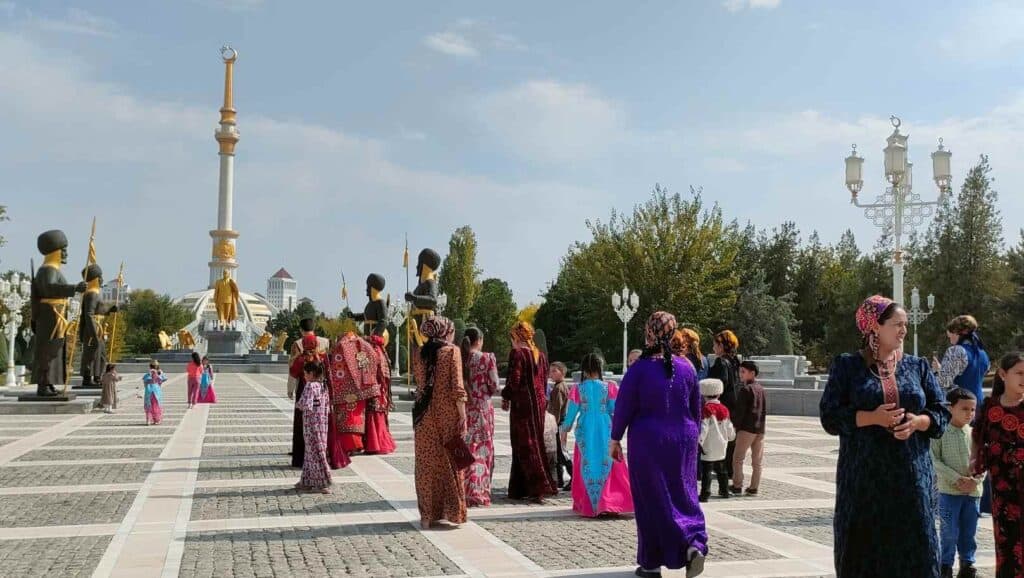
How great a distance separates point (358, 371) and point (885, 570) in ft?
25.5

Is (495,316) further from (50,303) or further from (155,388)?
(155,388)

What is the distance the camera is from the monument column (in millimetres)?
80625

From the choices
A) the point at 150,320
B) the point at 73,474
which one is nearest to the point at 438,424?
the point at 73,474

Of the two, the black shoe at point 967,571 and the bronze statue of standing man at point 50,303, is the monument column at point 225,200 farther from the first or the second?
the black shoe at point 967,571

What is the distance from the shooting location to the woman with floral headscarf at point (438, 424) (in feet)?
24.7

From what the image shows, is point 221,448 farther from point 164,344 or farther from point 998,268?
point 164,344

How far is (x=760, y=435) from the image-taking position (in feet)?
31.3

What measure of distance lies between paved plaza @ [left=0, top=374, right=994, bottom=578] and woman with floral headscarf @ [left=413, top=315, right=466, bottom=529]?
25cm

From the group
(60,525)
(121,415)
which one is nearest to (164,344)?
(121,415)

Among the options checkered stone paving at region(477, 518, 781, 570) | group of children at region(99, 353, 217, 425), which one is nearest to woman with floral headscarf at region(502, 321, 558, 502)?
checkered stone paving at region(477, 518, 781, 570)

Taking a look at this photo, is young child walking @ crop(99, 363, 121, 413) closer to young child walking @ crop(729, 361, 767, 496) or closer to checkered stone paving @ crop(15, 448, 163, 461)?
checkered stone paving @ crop(15, 448, 163, 461)

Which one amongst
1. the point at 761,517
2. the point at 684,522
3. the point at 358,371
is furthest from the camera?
the point at 358,371

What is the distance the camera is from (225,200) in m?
80.9

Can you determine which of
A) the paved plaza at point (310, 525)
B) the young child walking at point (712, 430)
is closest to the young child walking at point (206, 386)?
the paved plaza at point (310, 525)
